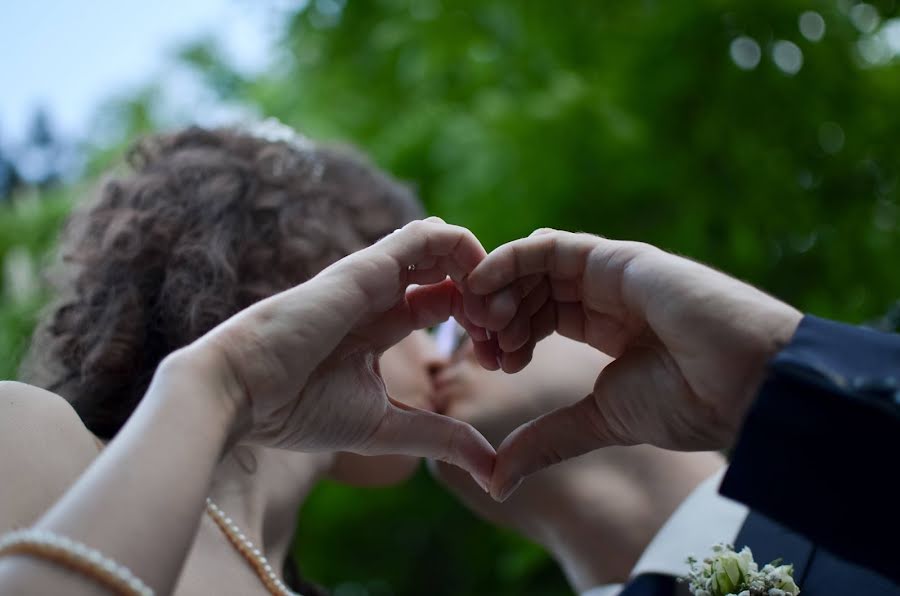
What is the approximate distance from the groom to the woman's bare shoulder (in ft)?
1.78

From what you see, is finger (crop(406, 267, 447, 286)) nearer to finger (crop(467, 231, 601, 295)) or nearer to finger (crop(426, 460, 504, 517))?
finger (crop(467, 231, 601, 295))

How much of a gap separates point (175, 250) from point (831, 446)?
1.15 m

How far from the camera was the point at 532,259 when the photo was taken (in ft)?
3.76

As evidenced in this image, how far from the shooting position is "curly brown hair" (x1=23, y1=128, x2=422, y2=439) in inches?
59.3

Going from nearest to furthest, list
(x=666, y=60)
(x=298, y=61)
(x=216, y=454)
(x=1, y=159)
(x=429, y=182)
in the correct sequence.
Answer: (x=216, y=454) < (x=666, y=60) < (x=429, y=182) < (x=298, y=61) < (x=1, y=159)

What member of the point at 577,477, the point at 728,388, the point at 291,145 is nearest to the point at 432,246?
the point at 728,388

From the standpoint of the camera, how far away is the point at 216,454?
3.01 ft

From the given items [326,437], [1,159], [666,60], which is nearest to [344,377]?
[326,437]

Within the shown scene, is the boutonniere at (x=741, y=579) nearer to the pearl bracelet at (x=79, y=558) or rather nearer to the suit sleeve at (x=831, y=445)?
the suit sleeve at (x=831, y=445)

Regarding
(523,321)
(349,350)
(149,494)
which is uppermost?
(523,321)

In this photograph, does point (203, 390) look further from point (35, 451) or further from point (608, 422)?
point (608, 422)

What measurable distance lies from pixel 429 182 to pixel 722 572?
6.42ft

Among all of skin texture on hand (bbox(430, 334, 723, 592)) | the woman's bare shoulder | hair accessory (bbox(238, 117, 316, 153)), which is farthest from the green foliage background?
the woman's bare shoulder

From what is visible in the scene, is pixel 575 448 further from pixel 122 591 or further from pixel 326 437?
pixel 122 591
